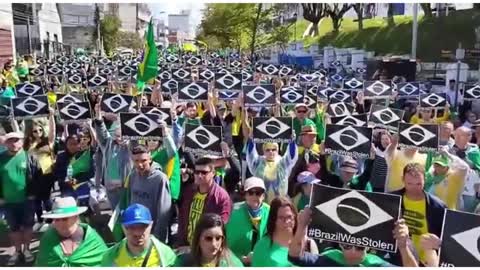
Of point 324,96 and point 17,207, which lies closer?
point 17,207

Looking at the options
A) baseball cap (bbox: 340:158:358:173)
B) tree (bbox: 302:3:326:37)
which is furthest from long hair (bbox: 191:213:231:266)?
tree (bbox: 302:3:326:37)

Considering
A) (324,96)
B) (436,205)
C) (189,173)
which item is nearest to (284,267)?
(436,205)

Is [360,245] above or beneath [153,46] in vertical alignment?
beneath

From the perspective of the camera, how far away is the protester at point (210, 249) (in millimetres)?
4035

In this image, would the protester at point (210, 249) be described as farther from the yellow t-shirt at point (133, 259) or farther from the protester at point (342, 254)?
the protester at point (342, 254)

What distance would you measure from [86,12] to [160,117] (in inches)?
3207

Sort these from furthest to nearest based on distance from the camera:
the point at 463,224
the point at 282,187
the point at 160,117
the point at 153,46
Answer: the point at 153,46 → the point at 160,117 → the point at 282,187 → the point at 463,224

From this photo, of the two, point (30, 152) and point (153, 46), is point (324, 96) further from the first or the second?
point (30, 152)

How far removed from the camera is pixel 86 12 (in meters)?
85.2

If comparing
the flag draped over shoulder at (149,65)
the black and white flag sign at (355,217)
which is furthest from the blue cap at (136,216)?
the flag draped over shoulder at (149,65)

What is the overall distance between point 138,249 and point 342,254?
1.28 metres

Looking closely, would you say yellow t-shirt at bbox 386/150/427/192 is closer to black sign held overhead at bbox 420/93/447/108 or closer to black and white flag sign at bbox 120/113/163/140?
black and white flag sign at bbox 120/113/163/140

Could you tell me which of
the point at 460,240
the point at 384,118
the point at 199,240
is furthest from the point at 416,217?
the point at 384,118

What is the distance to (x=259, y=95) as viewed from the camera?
10812 millimetres
